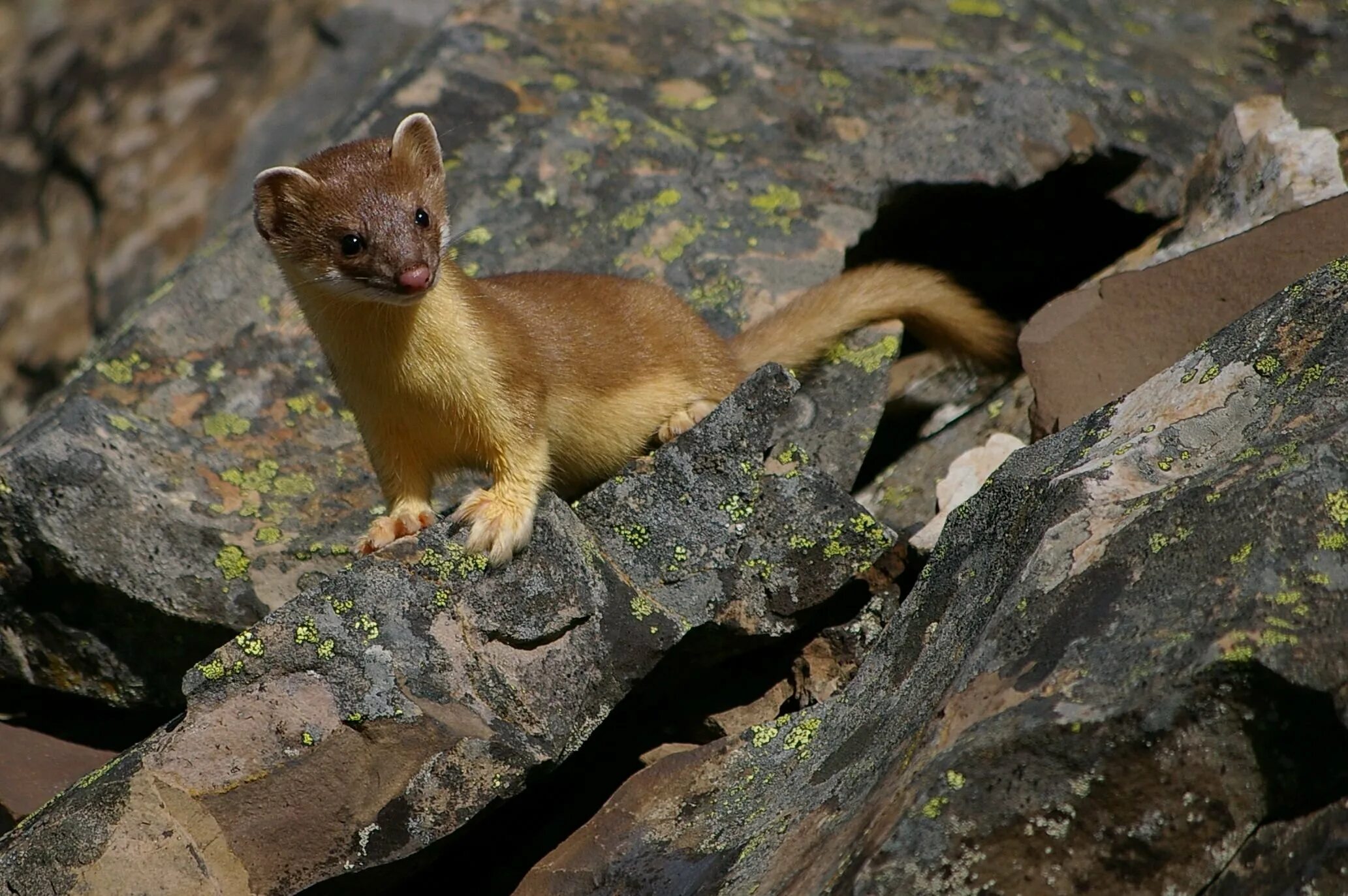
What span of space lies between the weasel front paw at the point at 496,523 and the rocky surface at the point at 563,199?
2.19 ft

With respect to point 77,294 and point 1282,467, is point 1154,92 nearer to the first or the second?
point 1282,467

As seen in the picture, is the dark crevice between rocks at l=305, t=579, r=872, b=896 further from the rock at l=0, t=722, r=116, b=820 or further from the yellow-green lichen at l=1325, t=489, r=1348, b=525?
the yellow-green lichen at l=1325, t=489, r=1348, b=525

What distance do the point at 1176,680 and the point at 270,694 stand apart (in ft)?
6.44

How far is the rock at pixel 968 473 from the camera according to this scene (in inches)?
149

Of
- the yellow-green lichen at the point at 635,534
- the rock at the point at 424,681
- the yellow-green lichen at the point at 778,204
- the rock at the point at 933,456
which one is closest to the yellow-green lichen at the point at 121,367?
the rock at the point at 424,681

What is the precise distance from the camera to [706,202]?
17.1ft

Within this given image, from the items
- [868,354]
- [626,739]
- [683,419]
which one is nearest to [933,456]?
[868,354]

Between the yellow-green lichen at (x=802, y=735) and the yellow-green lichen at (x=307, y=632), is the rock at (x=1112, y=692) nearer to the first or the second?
the yellow-green lichen at (x=802, y=735)

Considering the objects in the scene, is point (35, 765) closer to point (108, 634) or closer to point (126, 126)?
point (108, 634)

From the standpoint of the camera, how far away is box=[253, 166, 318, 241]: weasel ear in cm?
391

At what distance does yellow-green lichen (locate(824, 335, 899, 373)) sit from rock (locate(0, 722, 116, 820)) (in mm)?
2635

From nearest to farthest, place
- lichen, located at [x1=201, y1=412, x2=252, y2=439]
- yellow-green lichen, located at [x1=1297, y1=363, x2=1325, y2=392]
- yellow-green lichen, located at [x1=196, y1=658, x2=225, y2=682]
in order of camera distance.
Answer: yellow-green lichen, located at [x1=1297, y1=363, x2=1325, y2=392] < yellow-green lichen, located at [x1=196, y1=658, x2=225, y2=682] < lichen, located at [x1=201, y1=412, x2=252, y2=439]

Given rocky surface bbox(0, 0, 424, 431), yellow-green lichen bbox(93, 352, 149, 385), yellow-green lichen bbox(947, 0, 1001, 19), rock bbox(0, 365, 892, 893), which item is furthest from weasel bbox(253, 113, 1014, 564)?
rocky surface bbox(0, 0, 424, 431)

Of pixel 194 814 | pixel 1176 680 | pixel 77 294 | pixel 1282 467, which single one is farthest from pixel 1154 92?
pixel 77 294
